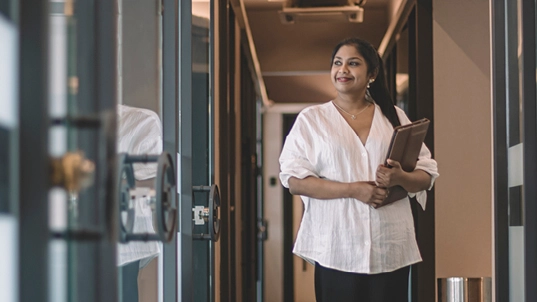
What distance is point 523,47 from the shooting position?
1795 mm

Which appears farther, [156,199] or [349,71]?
[349,71]

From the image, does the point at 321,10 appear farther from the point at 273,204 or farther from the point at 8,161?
the point at 8,161

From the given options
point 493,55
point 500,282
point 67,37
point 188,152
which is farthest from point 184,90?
point 67,37

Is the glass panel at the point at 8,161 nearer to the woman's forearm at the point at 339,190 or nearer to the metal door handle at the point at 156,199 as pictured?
the metal door handle at the point at 156,199

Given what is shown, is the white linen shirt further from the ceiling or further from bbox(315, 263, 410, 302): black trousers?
the ceiling

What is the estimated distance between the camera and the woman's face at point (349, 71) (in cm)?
240

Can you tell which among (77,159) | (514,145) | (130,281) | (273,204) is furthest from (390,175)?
(273,204)

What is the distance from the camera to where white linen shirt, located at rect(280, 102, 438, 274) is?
7.42ft

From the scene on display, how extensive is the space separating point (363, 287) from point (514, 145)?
24.0 inches

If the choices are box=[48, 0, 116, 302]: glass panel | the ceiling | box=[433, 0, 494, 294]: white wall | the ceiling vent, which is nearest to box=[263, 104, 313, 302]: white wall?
the ceiling

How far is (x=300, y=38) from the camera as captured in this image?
6578 mm

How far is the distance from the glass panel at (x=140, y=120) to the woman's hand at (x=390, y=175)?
0.69 m

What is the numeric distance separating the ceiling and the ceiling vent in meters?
0.47

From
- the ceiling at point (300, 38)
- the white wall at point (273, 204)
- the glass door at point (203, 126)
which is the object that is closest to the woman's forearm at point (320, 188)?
the glass door at point (203, 126)
